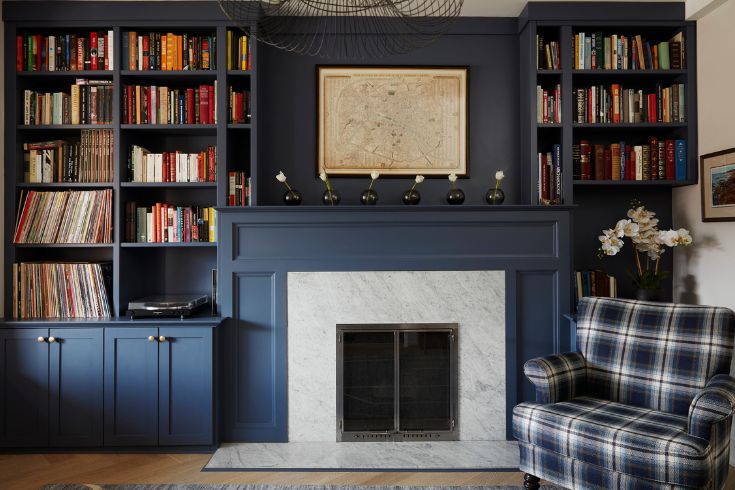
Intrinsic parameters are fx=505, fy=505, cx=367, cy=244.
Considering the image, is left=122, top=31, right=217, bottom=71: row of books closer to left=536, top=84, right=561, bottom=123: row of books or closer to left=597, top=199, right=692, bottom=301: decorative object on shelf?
left=536, top=84, right=561, bottom=123: row of books

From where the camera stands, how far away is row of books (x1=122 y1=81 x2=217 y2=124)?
309 cm

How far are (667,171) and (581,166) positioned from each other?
53 cm

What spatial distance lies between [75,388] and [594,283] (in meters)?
3.17

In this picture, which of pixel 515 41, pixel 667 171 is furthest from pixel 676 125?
pixel 515 41

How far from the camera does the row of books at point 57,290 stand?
3.02 meters

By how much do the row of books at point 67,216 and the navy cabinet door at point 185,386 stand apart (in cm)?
79

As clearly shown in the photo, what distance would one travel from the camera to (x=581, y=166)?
10.4ft

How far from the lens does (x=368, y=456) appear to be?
9.29 ft

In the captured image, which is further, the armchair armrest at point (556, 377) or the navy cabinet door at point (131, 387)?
the navy cabinet door at point (131, 387)

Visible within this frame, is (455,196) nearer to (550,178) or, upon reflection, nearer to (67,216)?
(550,178)

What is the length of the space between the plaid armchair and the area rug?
0.46m

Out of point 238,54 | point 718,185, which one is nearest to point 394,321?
point 238,54

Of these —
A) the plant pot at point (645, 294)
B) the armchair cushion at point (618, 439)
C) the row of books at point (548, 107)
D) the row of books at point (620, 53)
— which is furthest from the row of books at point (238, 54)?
the plant pot at point (645, 294)

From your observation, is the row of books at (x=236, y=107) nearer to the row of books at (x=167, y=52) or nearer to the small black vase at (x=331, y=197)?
the row of books at (x=167, y=52)
